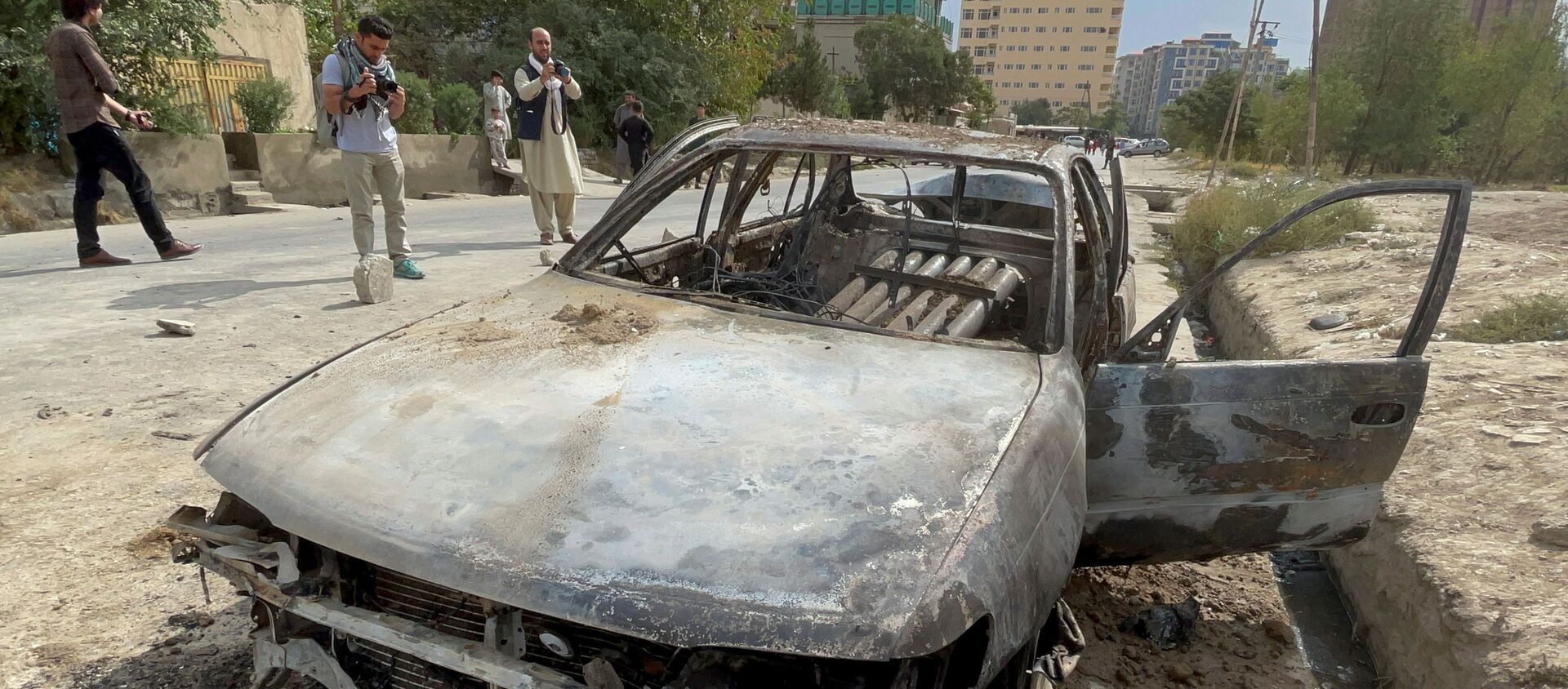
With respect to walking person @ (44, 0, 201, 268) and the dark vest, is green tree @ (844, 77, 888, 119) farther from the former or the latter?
walking person @ (44, 0, 201, 268)

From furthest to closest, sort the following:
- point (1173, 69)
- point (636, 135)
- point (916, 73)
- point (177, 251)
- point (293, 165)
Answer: point (1173, 69) → point (916, 73) → point (636, 135) → point (293, 165) → point (177, 251)

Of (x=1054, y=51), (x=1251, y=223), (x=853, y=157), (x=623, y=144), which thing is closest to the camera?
(x=853, y=157)

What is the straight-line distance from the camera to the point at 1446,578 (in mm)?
2525

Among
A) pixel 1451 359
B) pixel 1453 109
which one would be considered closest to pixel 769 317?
pixel 1451 359

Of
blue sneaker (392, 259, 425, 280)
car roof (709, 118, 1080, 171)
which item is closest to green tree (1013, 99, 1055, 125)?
blue sneaker (392, 259, 425, 280)

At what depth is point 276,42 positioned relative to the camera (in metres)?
12.3

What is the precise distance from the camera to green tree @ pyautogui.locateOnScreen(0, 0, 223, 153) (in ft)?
27.6

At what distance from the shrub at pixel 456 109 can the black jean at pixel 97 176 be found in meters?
9.67

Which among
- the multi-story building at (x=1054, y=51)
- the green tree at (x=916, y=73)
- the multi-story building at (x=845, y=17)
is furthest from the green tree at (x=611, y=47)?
the multi-story building at (x=1054, y=51)

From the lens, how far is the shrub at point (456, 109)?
15.2 metres

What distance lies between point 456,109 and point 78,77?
10270mm

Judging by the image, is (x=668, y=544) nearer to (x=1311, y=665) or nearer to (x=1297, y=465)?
(x=1297, y=465)

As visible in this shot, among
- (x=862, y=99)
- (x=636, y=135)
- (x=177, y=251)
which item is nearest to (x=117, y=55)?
(x=177, y=251)

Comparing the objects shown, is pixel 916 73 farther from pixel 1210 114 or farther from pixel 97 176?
pixel 97 176
